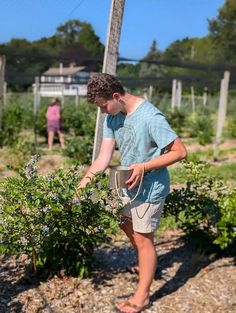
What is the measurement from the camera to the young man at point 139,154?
2904 millimetres

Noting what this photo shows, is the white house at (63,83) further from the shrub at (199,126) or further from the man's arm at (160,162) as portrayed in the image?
the man's arm at (160,162)

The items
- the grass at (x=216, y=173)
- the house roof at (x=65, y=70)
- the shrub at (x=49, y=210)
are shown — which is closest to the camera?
the shrub at (x=49, y=210)

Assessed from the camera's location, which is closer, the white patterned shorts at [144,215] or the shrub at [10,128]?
the white patterned shorts at [144,215]

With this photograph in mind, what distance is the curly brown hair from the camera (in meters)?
2.91

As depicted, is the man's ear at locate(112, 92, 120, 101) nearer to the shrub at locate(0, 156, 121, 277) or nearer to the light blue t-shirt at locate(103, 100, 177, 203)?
the light blue t-shirt at locate(103, 100, 177, 203)

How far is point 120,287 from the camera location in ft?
11.4

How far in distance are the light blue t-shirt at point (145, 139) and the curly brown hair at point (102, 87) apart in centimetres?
19

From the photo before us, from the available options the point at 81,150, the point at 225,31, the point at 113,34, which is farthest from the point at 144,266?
the point at 225,31

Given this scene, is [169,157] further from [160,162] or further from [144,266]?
[144,266]

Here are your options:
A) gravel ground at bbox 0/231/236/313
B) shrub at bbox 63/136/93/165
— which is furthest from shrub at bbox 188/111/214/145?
gravel ground at bbox 0/231/236/313

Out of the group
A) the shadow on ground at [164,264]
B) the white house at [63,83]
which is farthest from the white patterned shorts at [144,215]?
the white house at [63,83]

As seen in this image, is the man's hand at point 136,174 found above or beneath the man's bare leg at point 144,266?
above

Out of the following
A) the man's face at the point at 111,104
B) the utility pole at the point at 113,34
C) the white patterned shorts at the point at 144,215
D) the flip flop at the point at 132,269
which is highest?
the utility pole at the point at 113,34

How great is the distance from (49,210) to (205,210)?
57.0 inches
